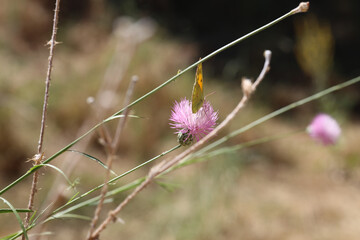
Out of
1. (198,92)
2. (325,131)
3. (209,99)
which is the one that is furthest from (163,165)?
(209,99)

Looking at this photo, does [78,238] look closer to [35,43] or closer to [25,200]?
[25,200]

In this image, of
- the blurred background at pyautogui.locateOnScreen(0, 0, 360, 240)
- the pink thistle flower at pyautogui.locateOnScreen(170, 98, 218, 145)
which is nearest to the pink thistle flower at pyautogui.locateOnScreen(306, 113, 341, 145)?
the pink thistle flower at pyautogui.locateOnScreen(170, 98, 218, 145)

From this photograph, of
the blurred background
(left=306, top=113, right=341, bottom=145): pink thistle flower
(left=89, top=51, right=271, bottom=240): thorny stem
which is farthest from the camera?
the blurred background

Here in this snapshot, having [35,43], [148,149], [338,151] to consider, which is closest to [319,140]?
[148,149]

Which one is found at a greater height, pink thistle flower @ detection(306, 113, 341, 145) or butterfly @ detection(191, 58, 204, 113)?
pink thistle flower @ detection(306, 113, 341, 145)

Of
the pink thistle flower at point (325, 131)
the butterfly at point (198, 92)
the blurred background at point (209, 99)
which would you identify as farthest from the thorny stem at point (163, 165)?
the blurred background at point (209, 99)

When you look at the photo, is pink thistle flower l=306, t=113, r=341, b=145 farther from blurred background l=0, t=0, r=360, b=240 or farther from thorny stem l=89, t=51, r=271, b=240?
blurred background l=0, t=0, r=360, b=240
